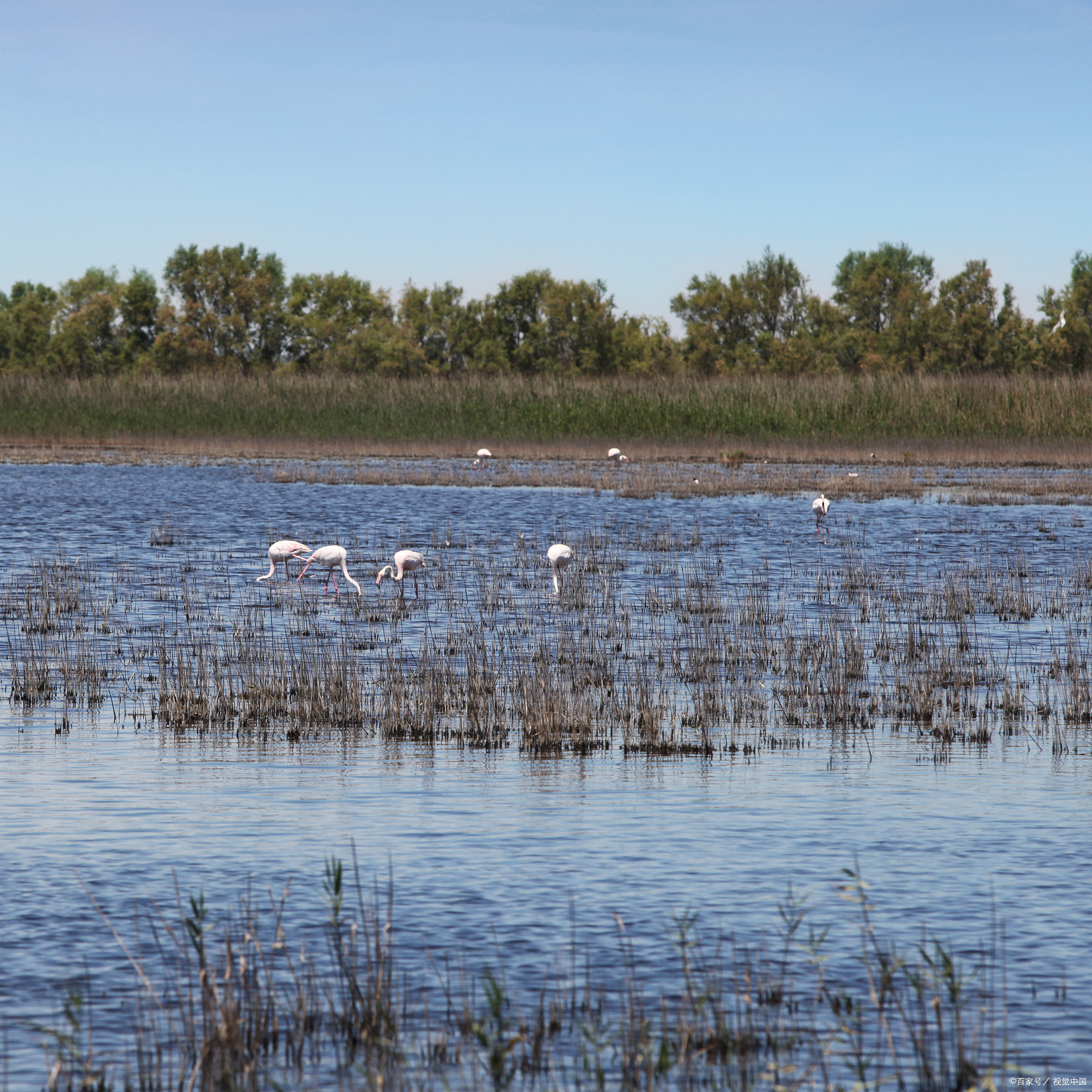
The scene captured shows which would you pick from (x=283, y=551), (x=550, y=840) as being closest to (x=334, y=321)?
(x=283, y=551)

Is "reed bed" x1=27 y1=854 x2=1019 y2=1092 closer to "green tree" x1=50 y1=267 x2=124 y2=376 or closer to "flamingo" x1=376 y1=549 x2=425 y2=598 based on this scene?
"flamingo" x1=376 y1=549 x2=425 y2=598

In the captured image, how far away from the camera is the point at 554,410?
5188 cm

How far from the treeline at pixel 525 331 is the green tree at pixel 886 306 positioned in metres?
0.20

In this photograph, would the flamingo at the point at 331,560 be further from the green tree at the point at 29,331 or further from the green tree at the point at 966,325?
the green tree at the point at 29,331

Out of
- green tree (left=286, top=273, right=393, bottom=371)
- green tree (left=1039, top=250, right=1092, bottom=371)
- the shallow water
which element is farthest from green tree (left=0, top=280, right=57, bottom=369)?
the shallow water

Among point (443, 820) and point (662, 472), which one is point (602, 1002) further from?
point (662, 472)

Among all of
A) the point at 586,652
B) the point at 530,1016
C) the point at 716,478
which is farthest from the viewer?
the point at 716,478

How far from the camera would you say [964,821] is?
9.33 meters

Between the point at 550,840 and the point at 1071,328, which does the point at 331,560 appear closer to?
the point at 550,840

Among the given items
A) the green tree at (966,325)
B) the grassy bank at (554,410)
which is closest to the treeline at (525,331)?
the green tree at (966,325)

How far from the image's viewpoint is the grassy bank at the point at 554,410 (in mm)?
46219

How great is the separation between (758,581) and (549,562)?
3.14 m

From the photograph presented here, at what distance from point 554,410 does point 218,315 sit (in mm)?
47026

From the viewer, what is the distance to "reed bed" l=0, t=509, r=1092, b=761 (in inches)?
471
